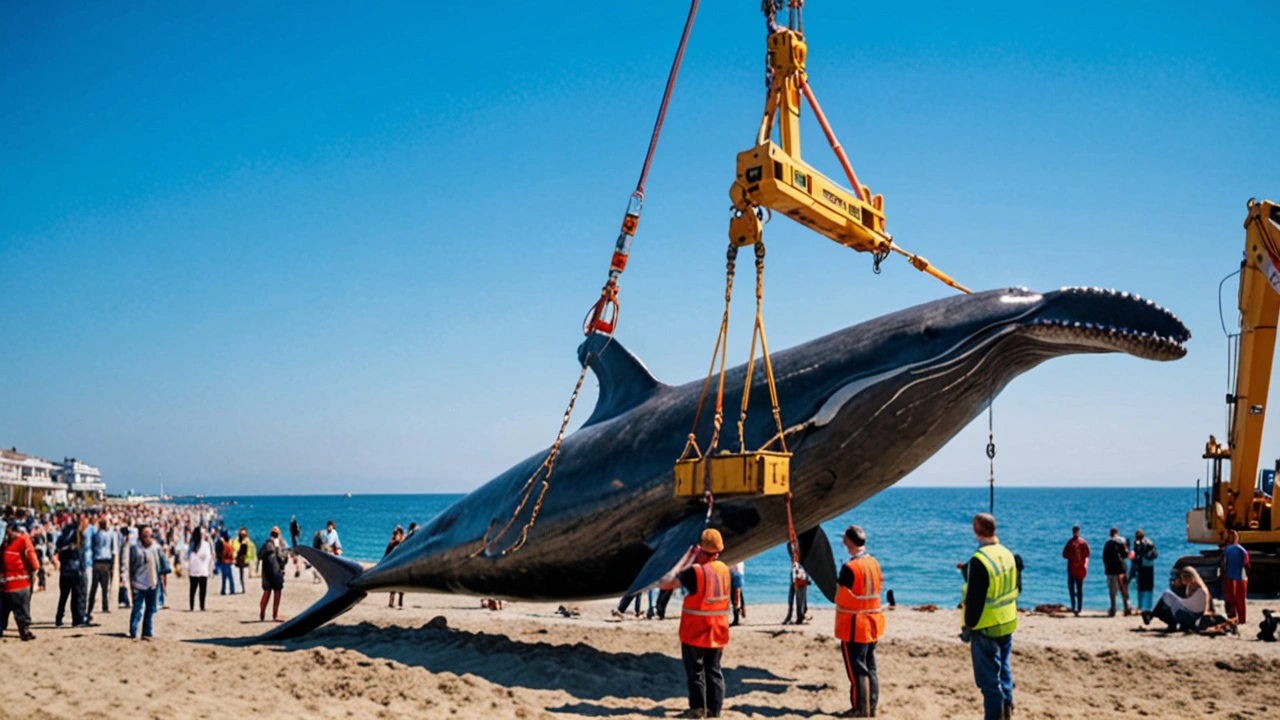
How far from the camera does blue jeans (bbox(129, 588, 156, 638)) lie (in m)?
13.6

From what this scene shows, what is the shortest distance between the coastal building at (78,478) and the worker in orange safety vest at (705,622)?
431 feet

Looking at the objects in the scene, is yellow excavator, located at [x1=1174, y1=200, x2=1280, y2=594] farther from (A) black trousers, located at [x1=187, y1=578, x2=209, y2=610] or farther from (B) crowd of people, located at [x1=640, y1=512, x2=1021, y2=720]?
(A) black trousers, located at [x1=187, y1=578, x2=209, y2=610]

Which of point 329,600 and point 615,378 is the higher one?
point 615,378

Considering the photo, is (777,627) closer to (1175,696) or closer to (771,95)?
(1175,696)

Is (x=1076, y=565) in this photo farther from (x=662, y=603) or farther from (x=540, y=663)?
(x=540, y=663)

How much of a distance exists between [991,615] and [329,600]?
9208 millimetres

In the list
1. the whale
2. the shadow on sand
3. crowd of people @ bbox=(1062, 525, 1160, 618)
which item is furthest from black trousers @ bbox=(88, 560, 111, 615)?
crowd of people @ bbox=(1062, 525, 1160, 618)

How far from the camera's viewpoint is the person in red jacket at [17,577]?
13.2 m

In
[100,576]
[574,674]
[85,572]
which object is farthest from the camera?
[100,576]

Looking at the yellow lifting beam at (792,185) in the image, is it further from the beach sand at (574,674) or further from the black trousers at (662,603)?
the black trousers at (662,603)

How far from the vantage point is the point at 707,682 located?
863 centimetres

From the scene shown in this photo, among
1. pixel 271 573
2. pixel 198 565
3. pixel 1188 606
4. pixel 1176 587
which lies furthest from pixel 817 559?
pixel 198 565

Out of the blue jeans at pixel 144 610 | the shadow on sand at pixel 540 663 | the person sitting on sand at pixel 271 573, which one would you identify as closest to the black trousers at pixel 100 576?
the person sitting on sand at pixel 271 573

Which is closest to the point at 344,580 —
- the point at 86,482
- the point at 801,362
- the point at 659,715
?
the point at 659,715
